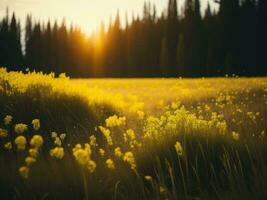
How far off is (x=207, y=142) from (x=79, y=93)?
4128 millimetres

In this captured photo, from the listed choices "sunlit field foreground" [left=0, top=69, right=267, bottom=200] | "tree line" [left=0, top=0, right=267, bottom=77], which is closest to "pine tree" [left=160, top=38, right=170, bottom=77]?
"tree line" [left=0, top=0, right=267, bottom=77]

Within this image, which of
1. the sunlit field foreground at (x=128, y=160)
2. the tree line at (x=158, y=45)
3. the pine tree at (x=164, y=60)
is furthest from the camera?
the pine tree at (x=164, y=60)

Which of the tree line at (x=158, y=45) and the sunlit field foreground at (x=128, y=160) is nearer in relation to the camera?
the sunlit field foreground at (x=128, y=160)

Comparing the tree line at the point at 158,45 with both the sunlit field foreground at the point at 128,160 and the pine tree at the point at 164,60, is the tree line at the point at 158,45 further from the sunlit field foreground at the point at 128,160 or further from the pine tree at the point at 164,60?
the sunlit field foreground at the point at 128,160

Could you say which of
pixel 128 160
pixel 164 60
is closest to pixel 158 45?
pixel 164 60

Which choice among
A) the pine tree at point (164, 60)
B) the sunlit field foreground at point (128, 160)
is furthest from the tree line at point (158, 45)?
the sunlit field foreground at point (128, 160)

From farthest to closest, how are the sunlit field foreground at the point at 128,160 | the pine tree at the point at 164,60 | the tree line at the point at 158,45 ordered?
the pine tree at the point at 164,60
the tree line at the point at 158,45
the sunlit field foreground at the point at 128,160

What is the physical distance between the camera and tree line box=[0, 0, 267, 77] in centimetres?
3753

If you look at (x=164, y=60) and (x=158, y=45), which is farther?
(x=158, y=45)

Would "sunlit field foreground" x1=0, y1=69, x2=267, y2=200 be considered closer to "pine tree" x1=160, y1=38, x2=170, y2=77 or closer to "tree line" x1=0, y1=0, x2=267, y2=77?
"tree line" x1=0, y1=0, x2=267, y2=77

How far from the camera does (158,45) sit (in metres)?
53.4

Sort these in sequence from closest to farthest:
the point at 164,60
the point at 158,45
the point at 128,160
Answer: the point at 128,160
the point at 164,60
the point at 158,45

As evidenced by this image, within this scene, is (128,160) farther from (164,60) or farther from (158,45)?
(158,45)

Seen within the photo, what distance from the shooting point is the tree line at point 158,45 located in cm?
3753
